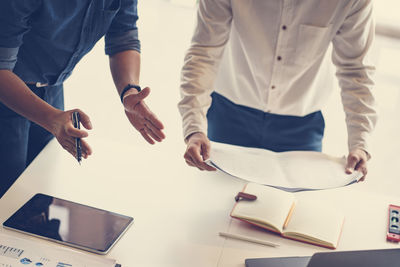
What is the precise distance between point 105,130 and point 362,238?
2275mm

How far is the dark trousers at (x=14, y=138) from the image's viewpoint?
1628 millimetres

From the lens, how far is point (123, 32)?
1774 millimetres

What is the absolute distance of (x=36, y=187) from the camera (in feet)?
4.98

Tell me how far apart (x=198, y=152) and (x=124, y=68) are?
1.41 ft

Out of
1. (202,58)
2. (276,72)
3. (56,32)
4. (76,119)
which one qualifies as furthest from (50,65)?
(276,72)

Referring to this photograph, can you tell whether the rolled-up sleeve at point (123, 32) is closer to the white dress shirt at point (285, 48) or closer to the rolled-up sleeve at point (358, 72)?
the white dress shirt at point (285, 48)

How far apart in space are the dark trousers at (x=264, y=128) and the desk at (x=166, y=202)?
278 mm

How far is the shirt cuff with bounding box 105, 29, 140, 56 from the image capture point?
1774 mm

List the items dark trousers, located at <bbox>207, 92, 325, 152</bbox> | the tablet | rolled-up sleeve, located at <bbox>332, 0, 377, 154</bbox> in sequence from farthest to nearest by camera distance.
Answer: dark trousers, located at <bbox>207, 92, 325, 152</bbox> → rolled-up sleeve, located at <bbox>332, 0, 377, 154</bbox> → the tablet

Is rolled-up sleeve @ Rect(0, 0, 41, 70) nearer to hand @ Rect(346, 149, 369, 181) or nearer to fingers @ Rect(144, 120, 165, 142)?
fingers @ Rect(144, 120, 165, 142)

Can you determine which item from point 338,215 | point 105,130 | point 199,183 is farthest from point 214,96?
point 105,130

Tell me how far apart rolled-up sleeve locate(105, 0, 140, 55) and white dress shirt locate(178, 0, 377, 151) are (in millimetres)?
205

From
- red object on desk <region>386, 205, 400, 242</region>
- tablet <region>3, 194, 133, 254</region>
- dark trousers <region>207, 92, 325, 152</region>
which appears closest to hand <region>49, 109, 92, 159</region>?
tablet <region>3, 194, 133, 254</region>

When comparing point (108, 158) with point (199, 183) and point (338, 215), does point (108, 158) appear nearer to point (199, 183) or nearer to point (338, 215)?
point (199, 183)
